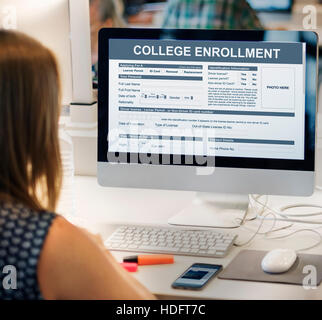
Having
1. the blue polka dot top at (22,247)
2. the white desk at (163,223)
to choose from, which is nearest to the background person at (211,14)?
the white desk at (163,223)

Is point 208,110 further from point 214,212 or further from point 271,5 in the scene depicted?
point 271,5

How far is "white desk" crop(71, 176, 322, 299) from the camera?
50.2 inches

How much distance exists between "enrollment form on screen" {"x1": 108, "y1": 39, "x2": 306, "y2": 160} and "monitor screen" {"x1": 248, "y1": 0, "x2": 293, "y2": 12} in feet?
1.18

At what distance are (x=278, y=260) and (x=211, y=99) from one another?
1.51 feet

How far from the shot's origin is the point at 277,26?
1936 millimetres

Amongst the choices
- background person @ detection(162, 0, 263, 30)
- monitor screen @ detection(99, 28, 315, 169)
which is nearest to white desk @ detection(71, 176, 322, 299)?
monitor screen @ detection(99, 28, 315, 169)

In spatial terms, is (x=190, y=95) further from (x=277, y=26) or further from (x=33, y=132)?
(x=33, y=132)

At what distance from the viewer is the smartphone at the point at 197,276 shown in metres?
1.29

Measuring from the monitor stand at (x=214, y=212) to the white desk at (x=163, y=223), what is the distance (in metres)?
0.04

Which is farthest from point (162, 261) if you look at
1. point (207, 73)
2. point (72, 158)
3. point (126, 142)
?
point (72, 158)

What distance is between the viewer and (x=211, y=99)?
1.64 metres
